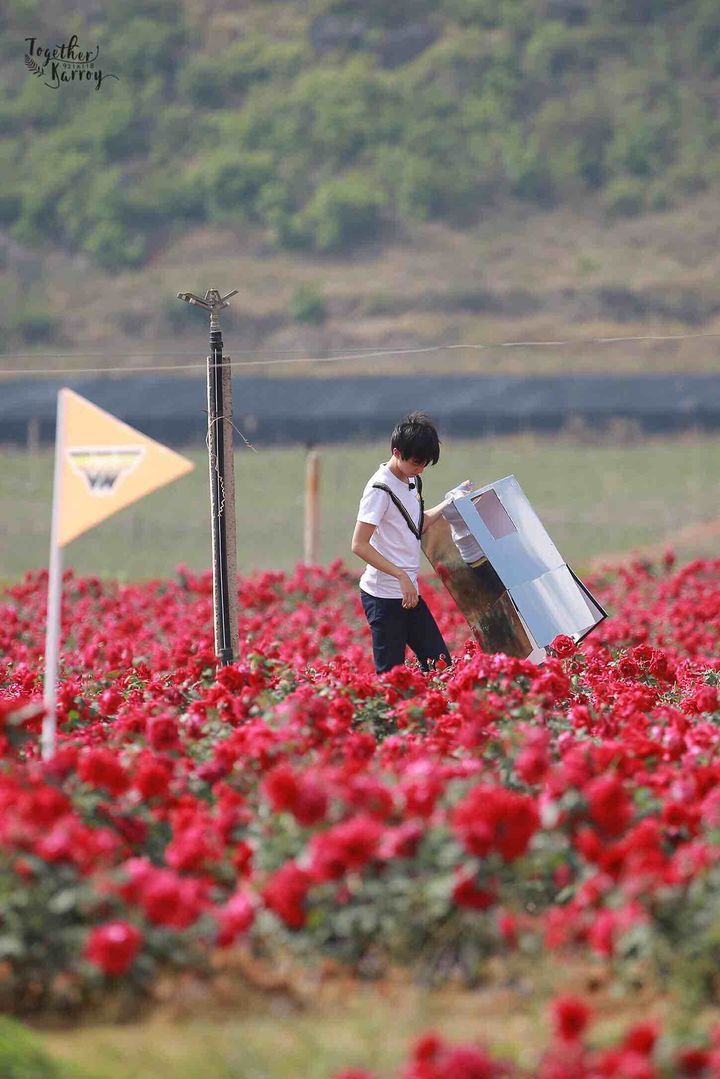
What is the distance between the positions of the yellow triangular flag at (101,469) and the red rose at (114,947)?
71.8 inches

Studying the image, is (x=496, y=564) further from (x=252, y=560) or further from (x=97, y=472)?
(x=252, y=560)

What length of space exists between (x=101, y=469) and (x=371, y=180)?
86.7 meters

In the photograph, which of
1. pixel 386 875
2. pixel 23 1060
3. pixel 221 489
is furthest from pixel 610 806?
pixel 221 489

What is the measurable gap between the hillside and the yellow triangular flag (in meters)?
58.7

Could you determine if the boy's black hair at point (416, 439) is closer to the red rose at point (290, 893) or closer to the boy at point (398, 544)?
the boy at point (398, 544)

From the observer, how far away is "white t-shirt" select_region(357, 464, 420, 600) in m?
7.64

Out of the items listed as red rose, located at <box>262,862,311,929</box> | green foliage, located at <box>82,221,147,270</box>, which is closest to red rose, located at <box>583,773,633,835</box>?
red rose, located at <box>262,862,311,929</box>

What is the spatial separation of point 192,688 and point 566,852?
287 centimetres

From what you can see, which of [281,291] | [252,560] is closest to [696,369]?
[281,291]

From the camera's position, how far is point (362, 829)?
4.12 m

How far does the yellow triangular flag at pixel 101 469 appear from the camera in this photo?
18.1 ft

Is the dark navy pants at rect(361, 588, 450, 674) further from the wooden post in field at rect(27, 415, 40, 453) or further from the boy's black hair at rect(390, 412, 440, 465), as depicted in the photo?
the wooden post in field at rect(27, 415, 40, 453)

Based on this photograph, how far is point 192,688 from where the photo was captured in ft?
23.5

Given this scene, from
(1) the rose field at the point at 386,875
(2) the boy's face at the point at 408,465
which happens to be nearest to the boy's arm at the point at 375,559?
(2) the boy's face at the point at 408,465
